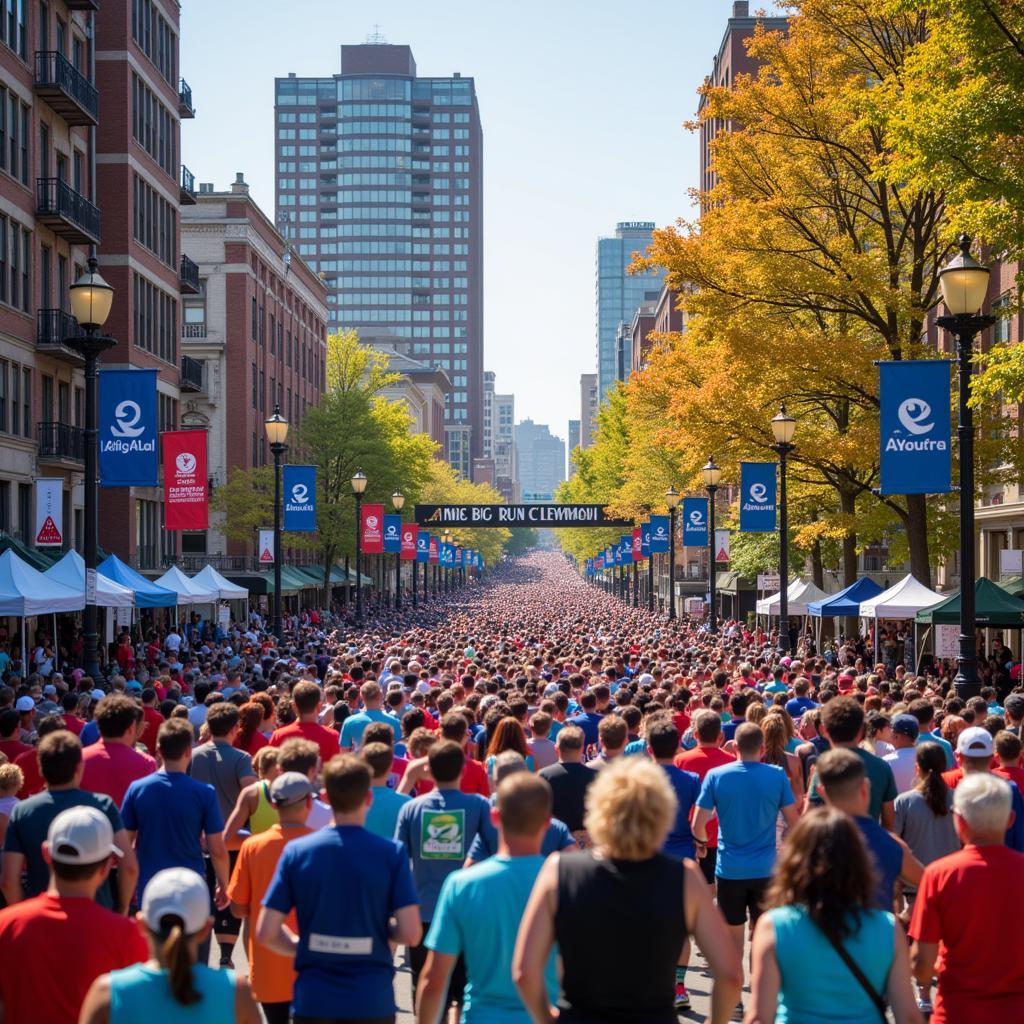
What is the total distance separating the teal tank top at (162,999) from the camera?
4332mm

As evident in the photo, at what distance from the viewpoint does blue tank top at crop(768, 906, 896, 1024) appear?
4484 mm

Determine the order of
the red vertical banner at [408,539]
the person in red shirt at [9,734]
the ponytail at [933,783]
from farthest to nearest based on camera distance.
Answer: the red vertical banner at [408,539] < the person in red shirt at [9,734] < the ponytail at [933,783]

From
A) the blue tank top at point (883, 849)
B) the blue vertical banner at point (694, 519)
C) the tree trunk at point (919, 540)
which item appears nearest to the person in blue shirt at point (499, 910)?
the blue tank top at point (883, 849)

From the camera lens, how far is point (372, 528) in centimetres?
5047

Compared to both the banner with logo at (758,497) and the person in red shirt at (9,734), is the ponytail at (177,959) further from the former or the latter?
the banner with logo at (758,497)

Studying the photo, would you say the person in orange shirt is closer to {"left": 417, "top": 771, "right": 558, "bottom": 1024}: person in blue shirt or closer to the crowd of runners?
the crowd of runners

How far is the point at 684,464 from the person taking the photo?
35312 mm

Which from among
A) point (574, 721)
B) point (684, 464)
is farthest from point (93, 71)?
point (574, 721)

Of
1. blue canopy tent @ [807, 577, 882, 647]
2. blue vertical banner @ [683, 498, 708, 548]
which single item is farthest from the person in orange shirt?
blue vertical banner @ [683, 498, 708, 548]

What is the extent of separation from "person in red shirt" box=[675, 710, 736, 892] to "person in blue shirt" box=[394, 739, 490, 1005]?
3.02 metres

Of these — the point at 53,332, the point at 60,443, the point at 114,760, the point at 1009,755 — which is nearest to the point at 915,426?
the point at 1009,755

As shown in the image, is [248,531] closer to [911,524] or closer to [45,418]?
[45,418]

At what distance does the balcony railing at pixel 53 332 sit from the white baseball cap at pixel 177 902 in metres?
36.0

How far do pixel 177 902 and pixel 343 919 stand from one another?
1.26 meters
